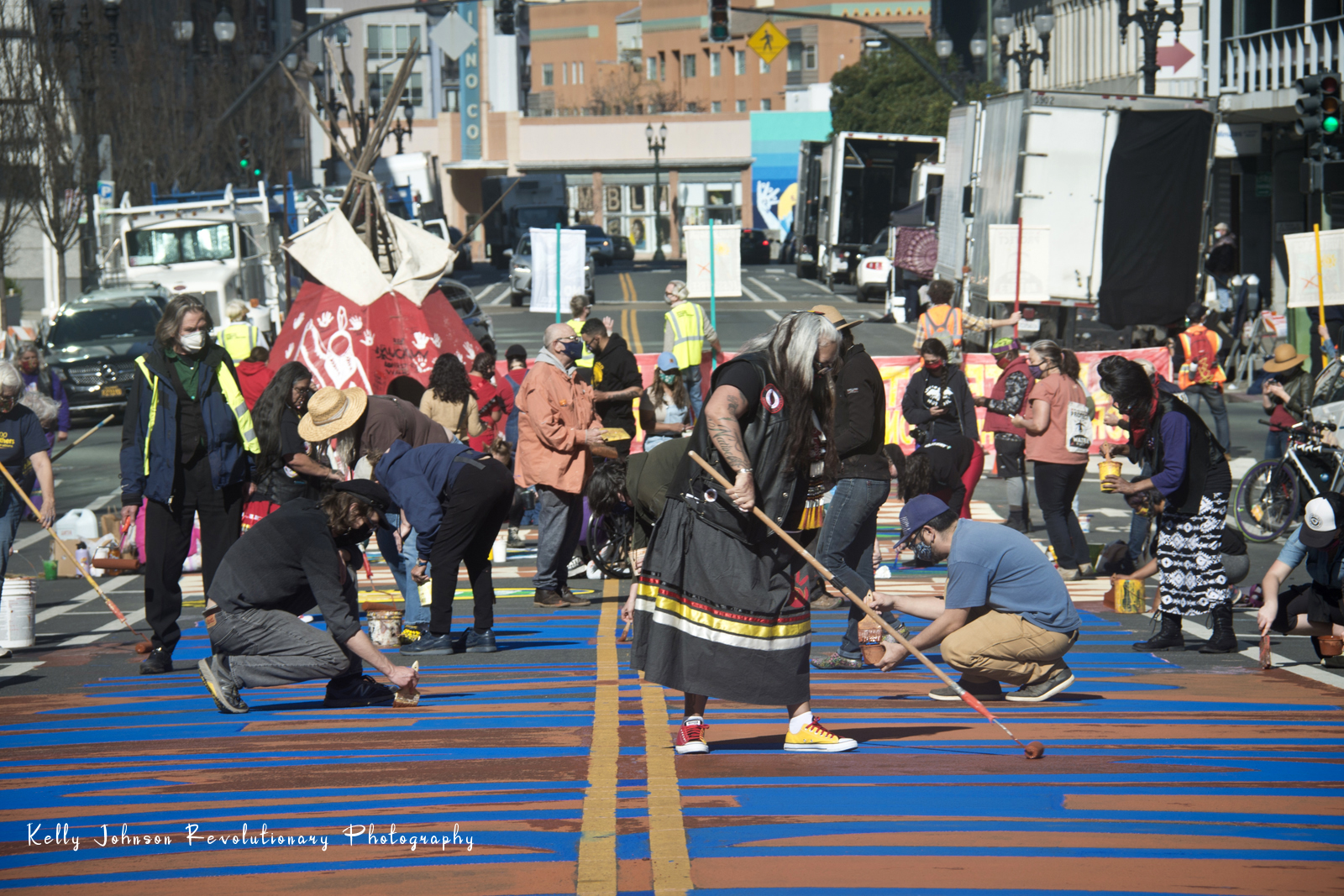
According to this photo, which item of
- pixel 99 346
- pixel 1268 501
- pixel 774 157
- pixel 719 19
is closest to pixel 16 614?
pixel 1268 501

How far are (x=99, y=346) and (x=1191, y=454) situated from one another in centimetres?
2157

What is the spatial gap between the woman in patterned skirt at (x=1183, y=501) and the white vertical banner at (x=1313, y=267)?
245 inches

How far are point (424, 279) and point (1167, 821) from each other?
596 inches

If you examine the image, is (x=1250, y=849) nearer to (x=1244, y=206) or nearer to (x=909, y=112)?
(x=1244, y=206)

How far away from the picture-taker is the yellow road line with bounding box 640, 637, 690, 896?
4859 mm

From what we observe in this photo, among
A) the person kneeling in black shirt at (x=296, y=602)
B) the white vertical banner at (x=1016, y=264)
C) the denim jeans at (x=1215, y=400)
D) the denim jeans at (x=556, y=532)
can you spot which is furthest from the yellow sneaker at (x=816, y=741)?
the white vertical banner at (x=1016, y=264)

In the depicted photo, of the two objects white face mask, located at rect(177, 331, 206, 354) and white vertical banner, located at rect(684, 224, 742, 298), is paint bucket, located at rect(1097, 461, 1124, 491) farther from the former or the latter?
white vertical banner, located at rect(684, 224, 742, 298)

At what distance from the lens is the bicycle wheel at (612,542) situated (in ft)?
42.7

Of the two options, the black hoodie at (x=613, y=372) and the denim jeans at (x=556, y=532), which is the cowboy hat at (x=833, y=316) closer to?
the denim jeans at (x=556, y=532)

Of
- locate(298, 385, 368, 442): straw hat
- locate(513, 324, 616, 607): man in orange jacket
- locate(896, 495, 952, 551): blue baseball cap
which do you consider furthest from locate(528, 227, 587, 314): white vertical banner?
locate(896, 495, 952, 551): blue baseball cap

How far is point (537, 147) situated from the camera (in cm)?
8944

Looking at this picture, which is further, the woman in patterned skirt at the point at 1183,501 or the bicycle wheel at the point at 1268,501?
the bicycle wheel at the point at 1268,501

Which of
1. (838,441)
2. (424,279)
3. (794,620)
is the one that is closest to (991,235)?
(424,279)

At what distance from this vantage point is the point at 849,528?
926 centimetres
